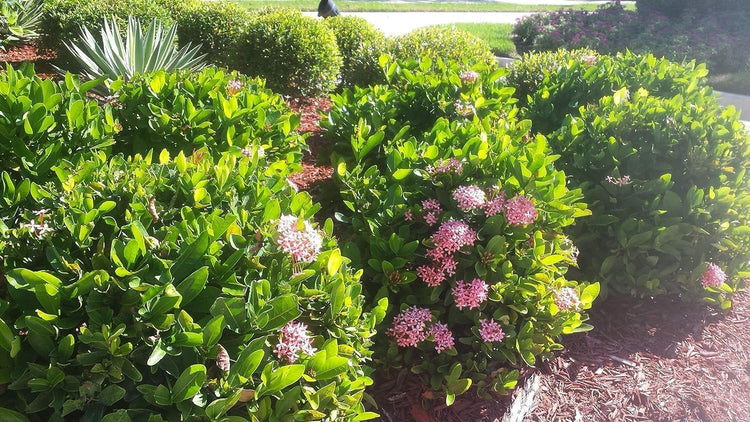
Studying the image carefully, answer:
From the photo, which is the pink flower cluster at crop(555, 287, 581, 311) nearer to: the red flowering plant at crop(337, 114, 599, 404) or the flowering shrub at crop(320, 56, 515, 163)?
the red flowering plant at crop(337, 114, 599, 404)

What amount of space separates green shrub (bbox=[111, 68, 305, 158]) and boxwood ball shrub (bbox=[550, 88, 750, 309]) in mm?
2043

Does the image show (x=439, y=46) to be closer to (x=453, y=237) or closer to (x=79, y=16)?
(x=453, y=237)

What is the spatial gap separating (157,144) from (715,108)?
3.93m

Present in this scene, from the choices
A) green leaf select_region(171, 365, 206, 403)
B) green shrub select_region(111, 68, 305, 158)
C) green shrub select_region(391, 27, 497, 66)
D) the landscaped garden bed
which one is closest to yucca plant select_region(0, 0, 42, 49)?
the landscaped garden bed

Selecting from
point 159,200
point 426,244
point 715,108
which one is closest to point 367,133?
point 426,244

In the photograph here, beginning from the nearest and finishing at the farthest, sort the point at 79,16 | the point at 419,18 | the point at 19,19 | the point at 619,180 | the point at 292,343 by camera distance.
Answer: the point at 292,343
the point at 619,180
the point at 79,16
the point at 19,19
the point at 419,18

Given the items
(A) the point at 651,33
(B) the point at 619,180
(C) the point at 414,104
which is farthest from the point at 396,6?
(B) the point at 619,180

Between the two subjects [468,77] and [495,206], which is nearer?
[495,206]

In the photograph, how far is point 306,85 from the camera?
19.7 ft

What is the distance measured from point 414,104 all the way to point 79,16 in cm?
512

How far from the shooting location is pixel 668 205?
3316mm

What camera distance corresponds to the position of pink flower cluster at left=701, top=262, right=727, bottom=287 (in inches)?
130

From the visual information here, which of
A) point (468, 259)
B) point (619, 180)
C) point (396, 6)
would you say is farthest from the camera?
point (396, 6)

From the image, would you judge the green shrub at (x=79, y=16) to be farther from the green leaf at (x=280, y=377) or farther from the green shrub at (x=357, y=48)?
the green leaf at (x=280, y=377)
